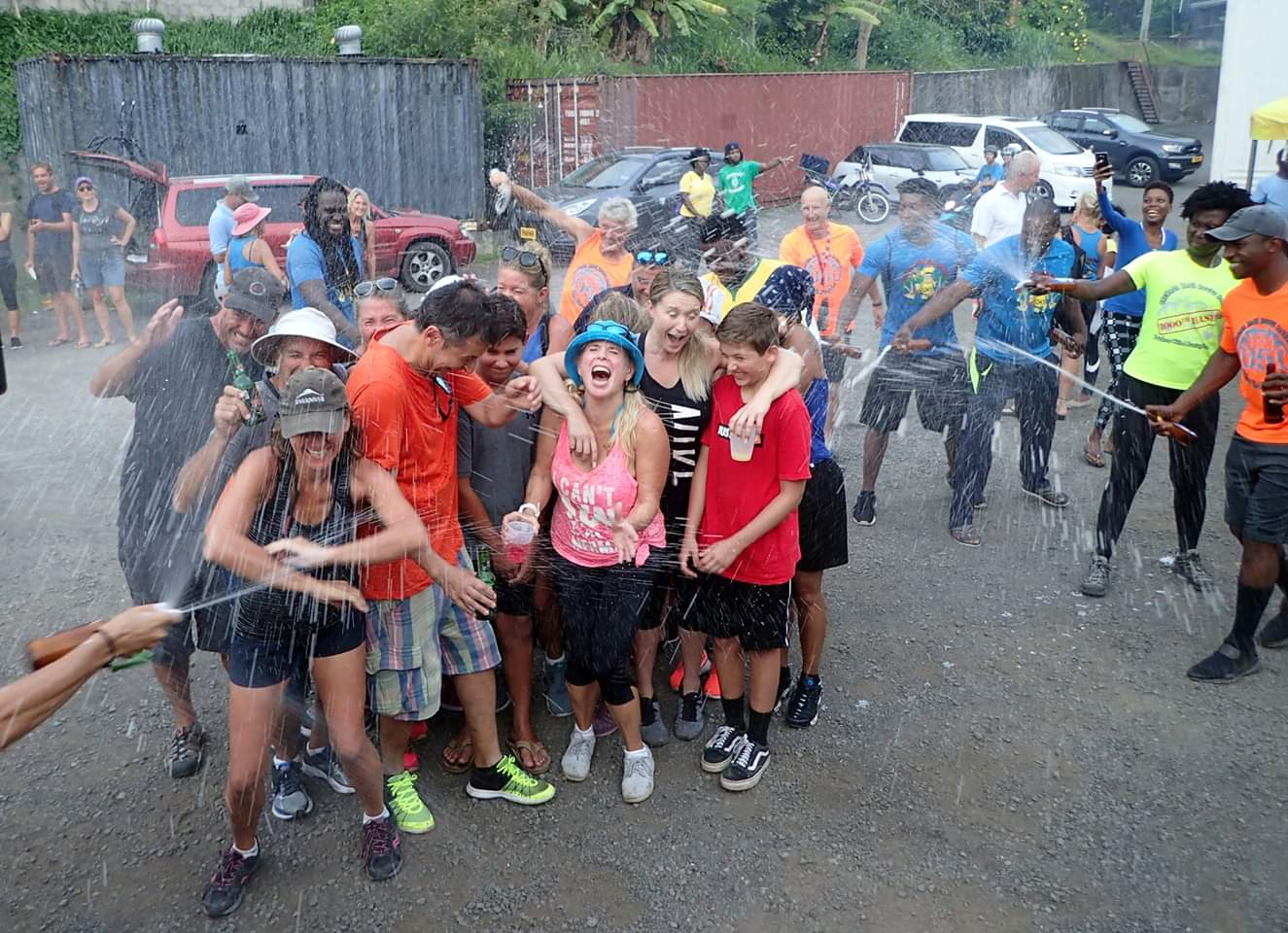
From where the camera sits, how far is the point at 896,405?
609cm

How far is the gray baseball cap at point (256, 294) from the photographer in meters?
3.82

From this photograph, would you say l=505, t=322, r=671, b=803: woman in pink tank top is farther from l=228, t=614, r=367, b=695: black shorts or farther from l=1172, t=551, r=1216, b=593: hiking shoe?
l=1172, t=551, r=1216, b=593: hiking shoe

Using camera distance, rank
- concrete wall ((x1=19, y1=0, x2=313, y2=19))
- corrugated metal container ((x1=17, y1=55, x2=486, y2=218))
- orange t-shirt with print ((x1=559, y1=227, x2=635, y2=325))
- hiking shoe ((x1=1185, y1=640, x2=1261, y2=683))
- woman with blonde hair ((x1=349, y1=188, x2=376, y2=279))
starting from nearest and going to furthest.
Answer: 1. hiking shoe ((x1=1185, y1=640, x2=1261, y2=683))
2. orange t-shirt with print ((x1=559, y1=227, x2=635, y2=325))
3. woman with blonde hair ((x1=349, y1=188, x2=376, y2=279))
4. corrugated metal container ((x1=17, y1=55, x2=486, y2=218))
5. concrete wall ((x1=19, y1=0, x2=313, y2=19))

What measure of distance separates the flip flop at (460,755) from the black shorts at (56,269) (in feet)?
27.8

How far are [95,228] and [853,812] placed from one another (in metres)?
9.55

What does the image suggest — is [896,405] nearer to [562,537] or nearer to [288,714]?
[562,537]

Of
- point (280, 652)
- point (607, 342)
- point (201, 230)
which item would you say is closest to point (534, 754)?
point (280, 652)

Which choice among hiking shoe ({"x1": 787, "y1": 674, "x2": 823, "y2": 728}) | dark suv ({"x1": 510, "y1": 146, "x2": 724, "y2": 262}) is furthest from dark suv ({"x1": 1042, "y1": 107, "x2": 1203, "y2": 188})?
hiking shoe ({"x1": 787, "y1": 674, "x2": 823, "y2": 728})

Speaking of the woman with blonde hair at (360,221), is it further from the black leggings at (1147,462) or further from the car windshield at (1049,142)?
the car windshield at (1049,142)

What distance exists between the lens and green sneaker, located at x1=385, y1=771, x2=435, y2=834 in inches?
144

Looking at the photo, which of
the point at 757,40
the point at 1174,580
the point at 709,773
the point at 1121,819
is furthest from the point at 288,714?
the point at 757,40

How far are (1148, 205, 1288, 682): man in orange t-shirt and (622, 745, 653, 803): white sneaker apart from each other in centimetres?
237

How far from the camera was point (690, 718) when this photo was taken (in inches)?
167

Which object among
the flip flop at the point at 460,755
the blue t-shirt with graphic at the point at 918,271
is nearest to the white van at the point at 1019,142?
the blue t-shirt with graphic at the point at 918,271
